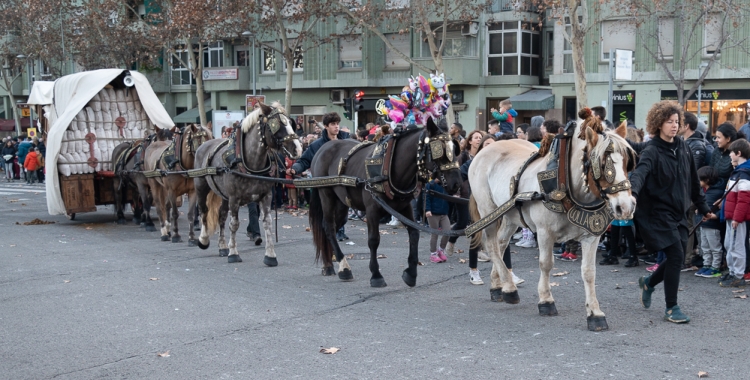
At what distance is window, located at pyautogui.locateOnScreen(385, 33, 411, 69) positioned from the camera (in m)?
38.8

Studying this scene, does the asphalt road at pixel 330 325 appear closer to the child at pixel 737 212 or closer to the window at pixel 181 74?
the child at pixel 737 212

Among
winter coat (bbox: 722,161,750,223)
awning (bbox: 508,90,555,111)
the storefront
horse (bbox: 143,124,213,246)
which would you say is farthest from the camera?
awning (bbox: 508,90,555,111)

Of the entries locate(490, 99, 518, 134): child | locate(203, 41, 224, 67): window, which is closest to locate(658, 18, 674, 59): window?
locate(490, 99, 518, 134): child

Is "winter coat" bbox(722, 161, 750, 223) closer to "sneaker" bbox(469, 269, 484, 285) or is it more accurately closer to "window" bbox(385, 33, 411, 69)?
"sneaker" bbox(469, 269, 484, 285)

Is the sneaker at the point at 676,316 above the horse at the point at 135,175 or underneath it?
underneath

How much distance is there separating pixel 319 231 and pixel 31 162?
24738mm

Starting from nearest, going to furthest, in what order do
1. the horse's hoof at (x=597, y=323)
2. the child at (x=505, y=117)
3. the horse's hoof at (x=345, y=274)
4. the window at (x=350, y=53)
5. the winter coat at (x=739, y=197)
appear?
the horse's hoof at (x=597, y=323), the winter coat at (x=739, y=197), the horse's hoof at (x=345, y=274), the child at (x=505, y=117), the window at (x=350, y=53)

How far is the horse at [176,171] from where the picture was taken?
45.7 ft

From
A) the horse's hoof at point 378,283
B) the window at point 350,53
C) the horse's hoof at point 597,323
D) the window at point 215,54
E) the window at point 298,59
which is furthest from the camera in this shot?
the window at point 215,54

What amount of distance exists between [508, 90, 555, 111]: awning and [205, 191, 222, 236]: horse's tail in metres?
23.8

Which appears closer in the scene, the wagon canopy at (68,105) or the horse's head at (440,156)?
the horse's head at (440,156)

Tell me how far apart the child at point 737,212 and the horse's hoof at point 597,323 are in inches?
107

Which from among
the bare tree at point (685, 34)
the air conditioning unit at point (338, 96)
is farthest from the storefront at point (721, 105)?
the air conditioning unit at point (338, 96)

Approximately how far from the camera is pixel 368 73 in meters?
39.9
